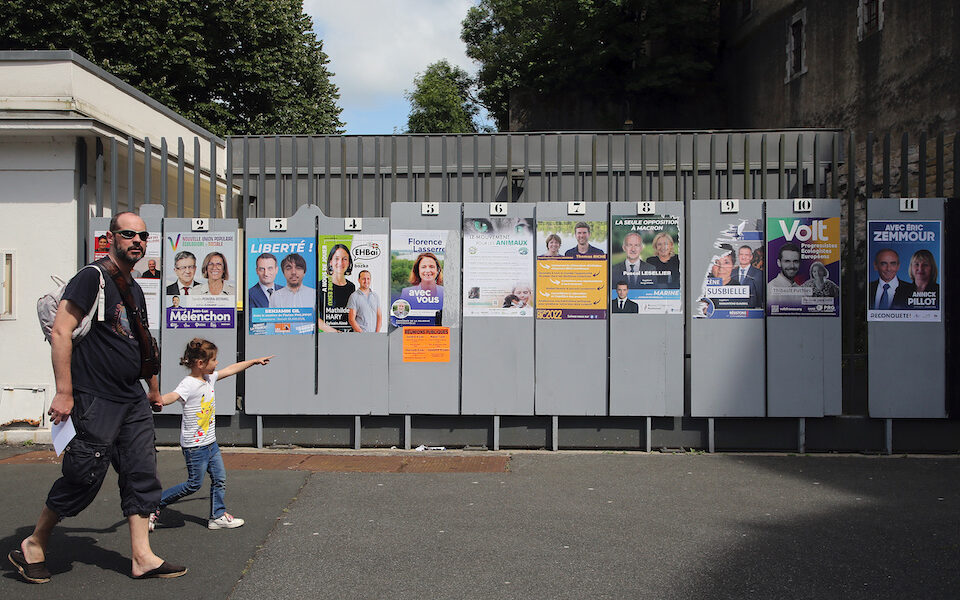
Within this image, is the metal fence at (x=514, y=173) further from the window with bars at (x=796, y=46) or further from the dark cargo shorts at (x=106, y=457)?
the window with bars at (x=796, y=46)

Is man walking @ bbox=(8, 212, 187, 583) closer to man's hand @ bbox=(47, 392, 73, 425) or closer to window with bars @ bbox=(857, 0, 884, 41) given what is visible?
man's hand @ bbox=(47, 392, 73, 425)

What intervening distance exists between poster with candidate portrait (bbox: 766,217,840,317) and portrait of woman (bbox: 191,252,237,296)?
5.54 m

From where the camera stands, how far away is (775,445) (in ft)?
28.5

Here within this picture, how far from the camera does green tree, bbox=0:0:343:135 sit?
73.5 feet

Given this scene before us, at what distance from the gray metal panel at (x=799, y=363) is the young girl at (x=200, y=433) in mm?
5178

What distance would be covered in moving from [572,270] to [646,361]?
120cm

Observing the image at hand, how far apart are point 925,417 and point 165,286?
7.86 m

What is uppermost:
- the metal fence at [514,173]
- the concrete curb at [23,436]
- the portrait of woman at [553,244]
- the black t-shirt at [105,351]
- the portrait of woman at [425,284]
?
the metal fence at [514,173]

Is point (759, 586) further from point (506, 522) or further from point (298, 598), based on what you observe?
point (298, 598)

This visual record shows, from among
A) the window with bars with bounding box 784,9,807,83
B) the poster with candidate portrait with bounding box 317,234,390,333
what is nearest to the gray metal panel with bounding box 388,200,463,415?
the poster with candidate portrait with bounding box 317,234,390,333

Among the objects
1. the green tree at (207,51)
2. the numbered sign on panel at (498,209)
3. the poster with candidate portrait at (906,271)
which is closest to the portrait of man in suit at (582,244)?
the numbered sign on panel at (498,209)

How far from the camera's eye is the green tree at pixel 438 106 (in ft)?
144

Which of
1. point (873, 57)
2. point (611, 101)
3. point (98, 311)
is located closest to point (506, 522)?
point (98, 311)

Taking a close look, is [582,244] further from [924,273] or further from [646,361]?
[924,273]
